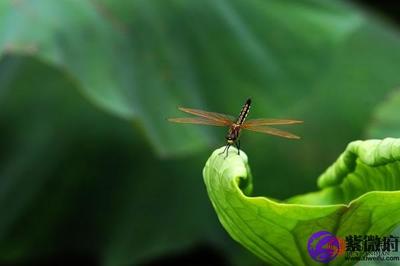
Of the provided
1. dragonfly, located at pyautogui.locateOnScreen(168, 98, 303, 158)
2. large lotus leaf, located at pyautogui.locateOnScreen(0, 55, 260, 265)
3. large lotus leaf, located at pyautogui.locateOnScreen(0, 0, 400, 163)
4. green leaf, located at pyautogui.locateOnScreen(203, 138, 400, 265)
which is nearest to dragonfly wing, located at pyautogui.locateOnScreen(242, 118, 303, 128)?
dragonfly, located at pyautogui.locateOnScreen(168, 98, 303, 158)

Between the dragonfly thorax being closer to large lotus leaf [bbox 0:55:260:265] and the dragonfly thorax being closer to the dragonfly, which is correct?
the dragonfly

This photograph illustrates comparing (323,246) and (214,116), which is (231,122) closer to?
(214,116)

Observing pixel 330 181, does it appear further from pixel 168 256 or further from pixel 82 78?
pixel 168 256

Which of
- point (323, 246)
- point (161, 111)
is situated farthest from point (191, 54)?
point (323, 246)

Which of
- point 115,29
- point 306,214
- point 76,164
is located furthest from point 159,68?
point 306,214

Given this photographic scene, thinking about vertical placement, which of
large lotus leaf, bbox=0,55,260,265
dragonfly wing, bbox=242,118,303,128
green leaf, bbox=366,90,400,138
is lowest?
large lotus leaf, bbox=0,55,260,265
